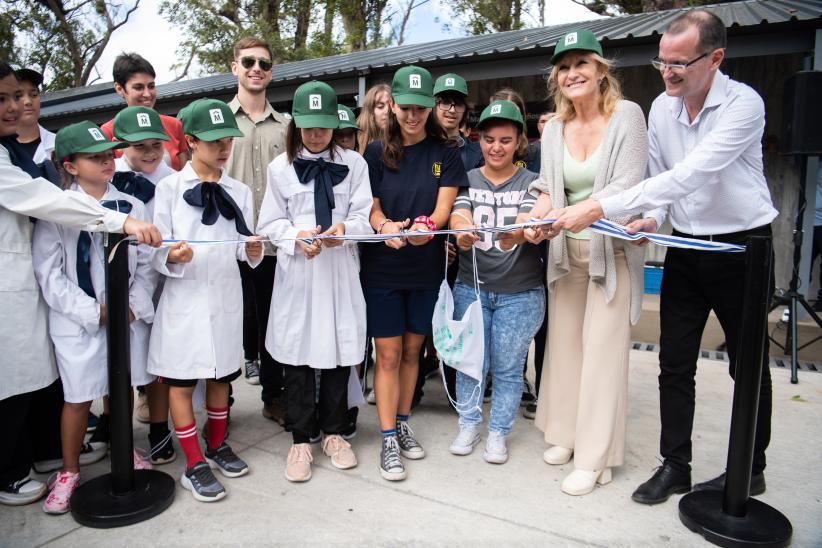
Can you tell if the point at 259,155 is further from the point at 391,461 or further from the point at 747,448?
the point at 747,448

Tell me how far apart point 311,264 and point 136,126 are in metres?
1.19

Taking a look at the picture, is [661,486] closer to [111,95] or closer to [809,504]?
[809,504]

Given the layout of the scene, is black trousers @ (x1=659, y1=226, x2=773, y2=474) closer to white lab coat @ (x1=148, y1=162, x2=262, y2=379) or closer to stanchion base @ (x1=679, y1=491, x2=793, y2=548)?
stanchion base @ (x1=679, y1=491, x2=793, y2=548)

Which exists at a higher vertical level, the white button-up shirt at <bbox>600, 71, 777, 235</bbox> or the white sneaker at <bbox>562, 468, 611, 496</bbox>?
the white button-up shirt at <bbox>600, 71, 777, 235</bbox>

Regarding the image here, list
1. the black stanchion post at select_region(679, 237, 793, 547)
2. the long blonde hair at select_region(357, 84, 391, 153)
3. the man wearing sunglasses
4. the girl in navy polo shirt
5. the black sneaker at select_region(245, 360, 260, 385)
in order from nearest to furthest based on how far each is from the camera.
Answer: the black stanchion post at select_region(679, 237, 793, 547)
the girl in navy polo shirt
the man wearing sunglasses
the long blonde hair at select_region(357, 84, 391, 153)
the black sneaker at select_region(245, 360, 260, 385)

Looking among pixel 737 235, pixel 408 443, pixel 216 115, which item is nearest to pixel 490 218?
pixel 737 235

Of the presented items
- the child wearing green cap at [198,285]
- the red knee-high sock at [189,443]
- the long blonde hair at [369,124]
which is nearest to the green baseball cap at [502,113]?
the long blonde hair at [369,124]

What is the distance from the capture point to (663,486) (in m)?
3.17

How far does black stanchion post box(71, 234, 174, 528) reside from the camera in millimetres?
2900

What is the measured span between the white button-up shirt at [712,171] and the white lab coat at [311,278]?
137 cm

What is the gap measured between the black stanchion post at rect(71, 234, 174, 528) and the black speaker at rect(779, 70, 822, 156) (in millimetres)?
5538

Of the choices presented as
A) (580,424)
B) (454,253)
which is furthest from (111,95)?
(580,424)

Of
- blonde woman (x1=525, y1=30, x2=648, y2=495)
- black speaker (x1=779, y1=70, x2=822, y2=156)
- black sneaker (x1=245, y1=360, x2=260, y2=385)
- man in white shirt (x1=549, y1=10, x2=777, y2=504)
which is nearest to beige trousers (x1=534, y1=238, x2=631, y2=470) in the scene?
blonde woman (x1=525, y1=30, x2=648, y2=495)

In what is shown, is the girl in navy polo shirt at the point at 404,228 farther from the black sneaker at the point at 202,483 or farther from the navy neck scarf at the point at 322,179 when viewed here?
the black sneaker at the point at 202,483
